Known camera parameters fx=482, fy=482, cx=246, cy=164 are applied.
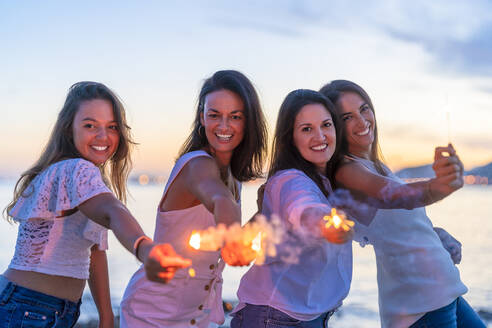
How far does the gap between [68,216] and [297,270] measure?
48.1 inches

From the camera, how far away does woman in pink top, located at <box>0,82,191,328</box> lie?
2.21 meters

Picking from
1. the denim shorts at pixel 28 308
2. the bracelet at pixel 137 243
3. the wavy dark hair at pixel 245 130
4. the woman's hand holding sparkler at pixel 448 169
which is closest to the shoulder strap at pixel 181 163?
the wavy dark hair at pixel 245 130

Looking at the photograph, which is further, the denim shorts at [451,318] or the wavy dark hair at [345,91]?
the wavy dark hair at [345,91]

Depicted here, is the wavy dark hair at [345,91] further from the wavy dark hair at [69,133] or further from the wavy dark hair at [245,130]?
the wavy dark hair at [69,133]

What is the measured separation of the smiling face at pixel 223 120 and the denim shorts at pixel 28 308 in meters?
1.16

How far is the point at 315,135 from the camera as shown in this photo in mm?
2656

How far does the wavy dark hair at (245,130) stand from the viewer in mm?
2725

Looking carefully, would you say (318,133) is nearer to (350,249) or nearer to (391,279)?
(350,249)

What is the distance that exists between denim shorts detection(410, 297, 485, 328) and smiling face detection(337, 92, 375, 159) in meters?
1.03

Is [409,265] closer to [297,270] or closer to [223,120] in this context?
[297,270]

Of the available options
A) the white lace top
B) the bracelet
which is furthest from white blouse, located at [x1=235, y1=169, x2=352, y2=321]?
the white lace top

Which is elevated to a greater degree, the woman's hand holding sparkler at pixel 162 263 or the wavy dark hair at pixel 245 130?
the wavy dark hair at pixel 245 130

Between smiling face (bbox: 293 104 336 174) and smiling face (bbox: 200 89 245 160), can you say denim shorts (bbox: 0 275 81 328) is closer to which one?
smiling face (bbox: 200 89 245 160)

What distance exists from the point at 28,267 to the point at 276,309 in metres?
1.28
